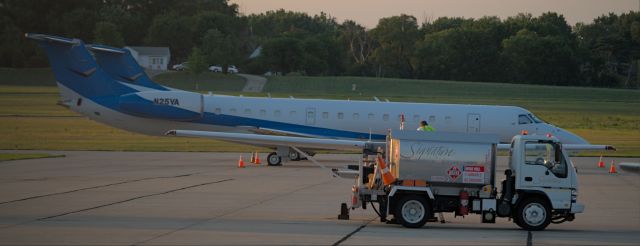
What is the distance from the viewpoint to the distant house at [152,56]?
415 feet

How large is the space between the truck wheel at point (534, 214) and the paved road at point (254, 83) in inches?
3299

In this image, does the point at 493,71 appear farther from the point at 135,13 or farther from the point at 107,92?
the point at 107,92

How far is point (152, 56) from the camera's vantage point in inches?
5025

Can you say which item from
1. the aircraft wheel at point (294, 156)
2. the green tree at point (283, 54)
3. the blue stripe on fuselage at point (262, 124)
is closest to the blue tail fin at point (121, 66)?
the blue stripe on fuselage at point (262, 124)

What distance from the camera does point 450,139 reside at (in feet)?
63.1

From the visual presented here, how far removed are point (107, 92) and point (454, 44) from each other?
8944 centimetres

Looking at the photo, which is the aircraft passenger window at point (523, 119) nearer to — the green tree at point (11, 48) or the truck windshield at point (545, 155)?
the truck windshield at point (545, 155)

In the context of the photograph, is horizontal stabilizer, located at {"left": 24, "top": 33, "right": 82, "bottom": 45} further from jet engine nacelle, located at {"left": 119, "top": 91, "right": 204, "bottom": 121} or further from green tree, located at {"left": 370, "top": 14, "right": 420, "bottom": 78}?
green tree, located at {"left": 370, "top": 14, "right": 420, "bottom": 78}

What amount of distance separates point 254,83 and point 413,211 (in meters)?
91.1

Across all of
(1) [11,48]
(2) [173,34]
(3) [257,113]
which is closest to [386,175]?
(3) [257,113]

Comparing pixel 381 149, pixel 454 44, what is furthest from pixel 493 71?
pixel 381 149

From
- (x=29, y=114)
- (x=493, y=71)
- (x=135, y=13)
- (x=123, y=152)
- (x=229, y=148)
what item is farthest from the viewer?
(x=135, y=13)

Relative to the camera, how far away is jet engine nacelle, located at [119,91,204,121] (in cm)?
3812

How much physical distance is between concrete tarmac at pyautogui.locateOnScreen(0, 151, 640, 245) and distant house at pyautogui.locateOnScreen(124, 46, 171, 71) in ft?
306
